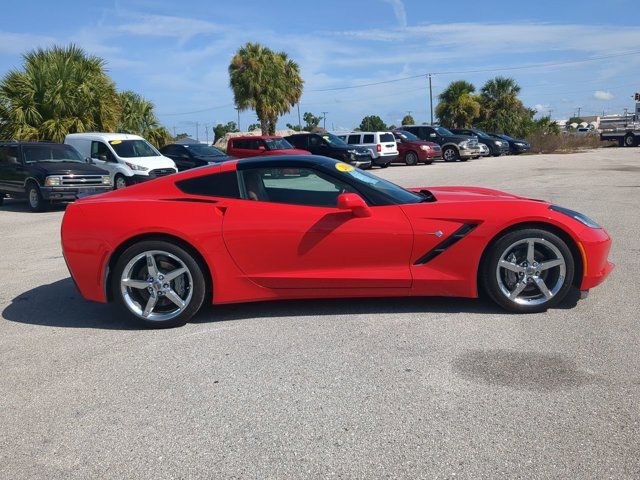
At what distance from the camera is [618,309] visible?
4.68 meters

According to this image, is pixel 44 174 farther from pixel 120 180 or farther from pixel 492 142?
pixel 492 142

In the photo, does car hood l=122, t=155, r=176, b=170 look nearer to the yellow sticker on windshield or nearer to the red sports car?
the red sports car

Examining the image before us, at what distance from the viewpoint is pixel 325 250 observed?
4.53 metres

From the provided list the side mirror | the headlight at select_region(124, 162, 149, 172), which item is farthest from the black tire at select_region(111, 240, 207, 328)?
the headlight at select_region(124, 162, 149, 172)

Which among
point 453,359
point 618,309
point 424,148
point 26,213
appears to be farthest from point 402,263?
point 424,148

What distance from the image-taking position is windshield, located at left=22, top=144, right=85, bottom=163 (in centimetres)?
1383

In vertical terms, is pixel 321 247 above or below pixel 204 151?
below

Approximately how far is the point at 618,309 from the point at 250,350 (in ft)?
9.63

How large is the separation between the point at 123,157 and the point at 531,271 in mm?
14559

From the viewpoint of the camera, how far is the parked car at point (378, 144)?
25.8 m

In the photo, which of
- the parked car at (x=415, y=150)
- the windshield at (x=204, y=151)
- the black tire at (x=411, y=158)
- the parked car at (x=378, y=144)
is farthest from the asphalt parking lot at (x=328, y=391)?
the black tire at (x=411, y=158)

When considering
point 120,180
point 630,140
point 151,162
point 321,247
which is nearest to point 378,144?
point 151,162

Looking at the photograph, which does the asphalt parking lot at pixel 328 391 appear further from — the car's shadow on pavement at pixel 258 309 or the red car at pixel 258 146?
the red car at pixel 258 146

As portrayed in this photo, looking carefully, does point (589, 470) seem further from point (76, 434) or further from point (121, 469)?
point (76, 434)
